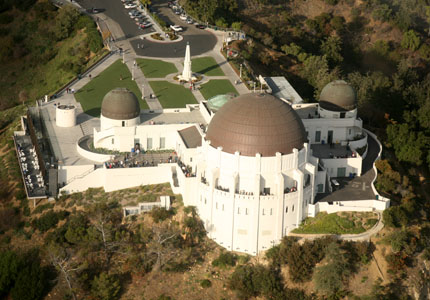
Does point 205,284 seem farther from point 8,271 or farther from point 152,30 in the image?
point 152,30

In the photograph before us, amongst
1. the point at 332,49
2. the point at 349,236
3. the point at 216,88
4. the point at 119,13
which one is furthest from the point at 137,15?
the point at 349,236

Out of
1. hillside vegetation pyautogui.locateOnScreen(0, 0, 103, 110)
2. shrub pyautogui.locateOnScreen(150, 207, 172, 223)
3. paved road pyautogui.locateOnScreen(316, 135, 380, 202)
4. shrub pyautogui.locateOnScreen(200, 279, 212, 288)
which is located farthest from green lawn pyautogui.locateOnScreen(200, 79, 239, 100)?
shrub pyautogui.locateOnScreen(200, 279, 212, 288)

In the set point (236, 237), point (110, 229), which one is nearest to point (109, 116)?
point (110, 229)

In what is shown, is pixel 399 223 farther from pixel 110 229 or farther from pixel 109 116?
pixel 109 116

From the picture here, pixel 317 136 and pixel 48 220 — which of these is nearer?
pixel 48 220

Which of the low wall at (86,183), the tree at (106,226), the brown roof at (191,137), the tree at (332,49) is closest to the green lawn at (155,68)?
the brown roof at (191,137)

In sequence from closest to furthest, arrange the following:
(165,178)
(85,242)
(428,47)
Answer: (85,242) → (165,178) → (428,47)

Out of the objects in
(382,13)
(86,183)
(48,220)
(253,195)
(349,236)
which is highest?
(253,195)
